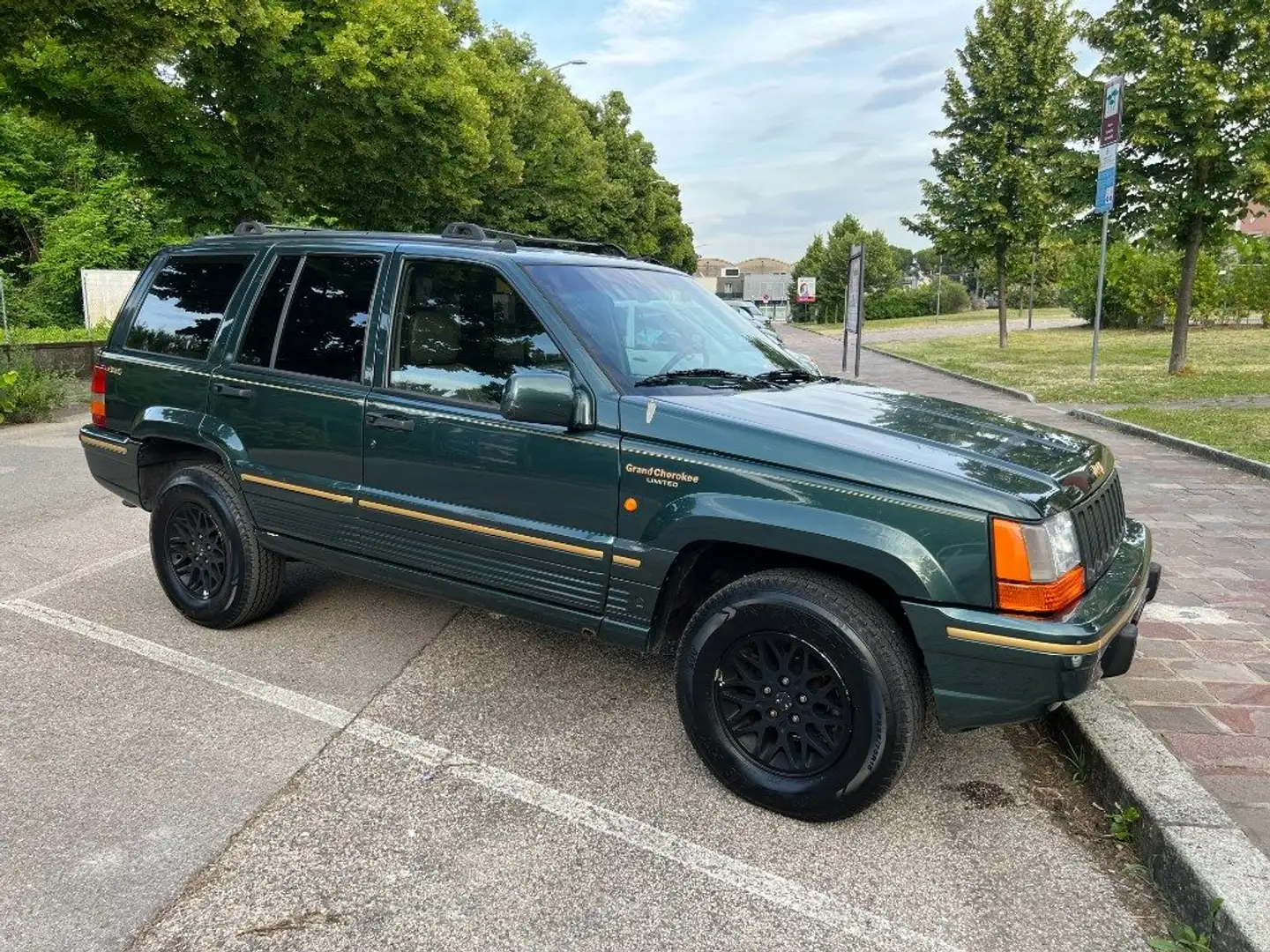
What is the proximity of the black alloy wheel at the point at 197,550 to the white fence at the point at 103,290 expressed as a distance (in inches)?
859

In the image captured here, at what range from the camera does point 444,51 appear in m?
18.0

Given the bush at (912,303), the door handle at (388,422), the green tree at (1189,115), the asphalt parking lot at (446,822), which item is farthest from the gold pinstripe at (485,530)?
the bush at (912,303)

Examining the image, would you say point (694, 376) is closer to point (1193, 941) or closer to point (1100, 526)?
point (1100, 526)

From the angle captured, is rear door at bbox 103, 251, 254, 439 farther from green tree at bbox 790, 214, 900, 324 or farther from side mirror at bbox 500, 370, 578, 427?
green tree at bbox 790, 214, 900, 324

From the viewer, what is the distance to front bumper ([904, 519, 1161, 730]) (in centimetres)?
265

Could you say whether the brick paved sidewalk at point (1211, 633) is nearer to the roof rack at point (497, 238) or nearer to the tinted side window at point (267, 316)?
the roof rack at point (497, 238)

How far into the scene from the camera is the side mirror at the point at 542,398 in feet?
10.2

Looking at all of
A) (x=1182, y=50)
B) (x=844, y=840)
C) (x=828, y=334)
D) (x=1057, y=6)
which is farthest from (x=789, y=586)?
(x=828, y=334)

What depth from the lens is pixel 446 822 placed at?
9.73 ft

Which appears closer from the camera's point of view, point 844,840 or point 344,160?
point 844,840

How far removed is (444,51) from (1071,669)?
18347 millimetres

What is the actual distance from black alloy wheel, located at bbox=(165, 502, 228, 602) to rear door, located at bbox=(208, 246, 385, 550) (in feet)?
1.16

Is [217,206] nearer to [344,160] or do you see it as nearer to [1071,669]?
[344,160]

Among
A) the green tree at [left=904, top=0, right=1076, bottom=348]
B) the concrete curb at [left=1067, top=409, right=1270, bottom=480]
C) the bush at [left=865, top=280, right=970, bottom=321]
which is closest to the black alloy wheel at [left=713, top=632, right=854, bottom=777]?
the concrete curb at [left=1067, top=409, right=1270, bottom=480]
